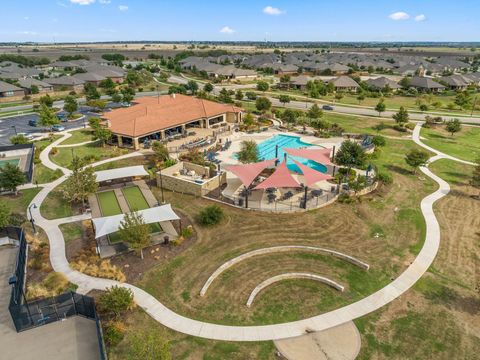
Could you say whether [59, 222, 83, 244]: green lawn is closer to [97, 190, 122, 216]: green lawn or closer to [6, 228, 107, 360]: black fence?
[97, 190, 122, 216]: green lawn

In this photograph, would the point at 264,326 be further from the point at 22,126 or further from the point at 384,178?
the point at 22,126

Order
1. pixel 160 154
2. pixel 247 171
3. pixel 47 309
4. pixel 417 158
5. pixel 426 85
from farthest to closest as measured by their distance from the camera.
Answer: pixel 426 85 < pixel 160 154 < pixel 417 158 < pixel 247 171 < pixel 47 309

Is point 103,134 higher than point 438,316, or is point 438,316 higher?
point 103,134

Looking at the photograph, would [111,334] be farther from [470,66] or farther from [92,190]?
[470,66]

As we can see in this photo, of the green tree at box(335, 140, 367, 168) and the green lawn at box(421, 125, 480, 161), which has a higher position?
the green tree at box(335, 140, 367, 168)

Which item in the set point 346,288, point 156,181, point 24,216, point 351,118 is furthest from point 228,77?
point 346,288

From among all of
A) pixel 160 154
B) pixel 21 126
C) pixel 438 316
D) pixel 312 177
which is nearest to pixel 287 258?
pixel 438 316

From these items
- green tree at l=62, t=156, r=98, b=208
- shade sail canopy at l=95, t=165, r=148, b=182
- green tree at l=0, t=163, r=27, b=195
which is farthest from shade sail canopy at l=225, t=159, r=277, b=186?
green tree at l=0, t=163, r=27, b=195
